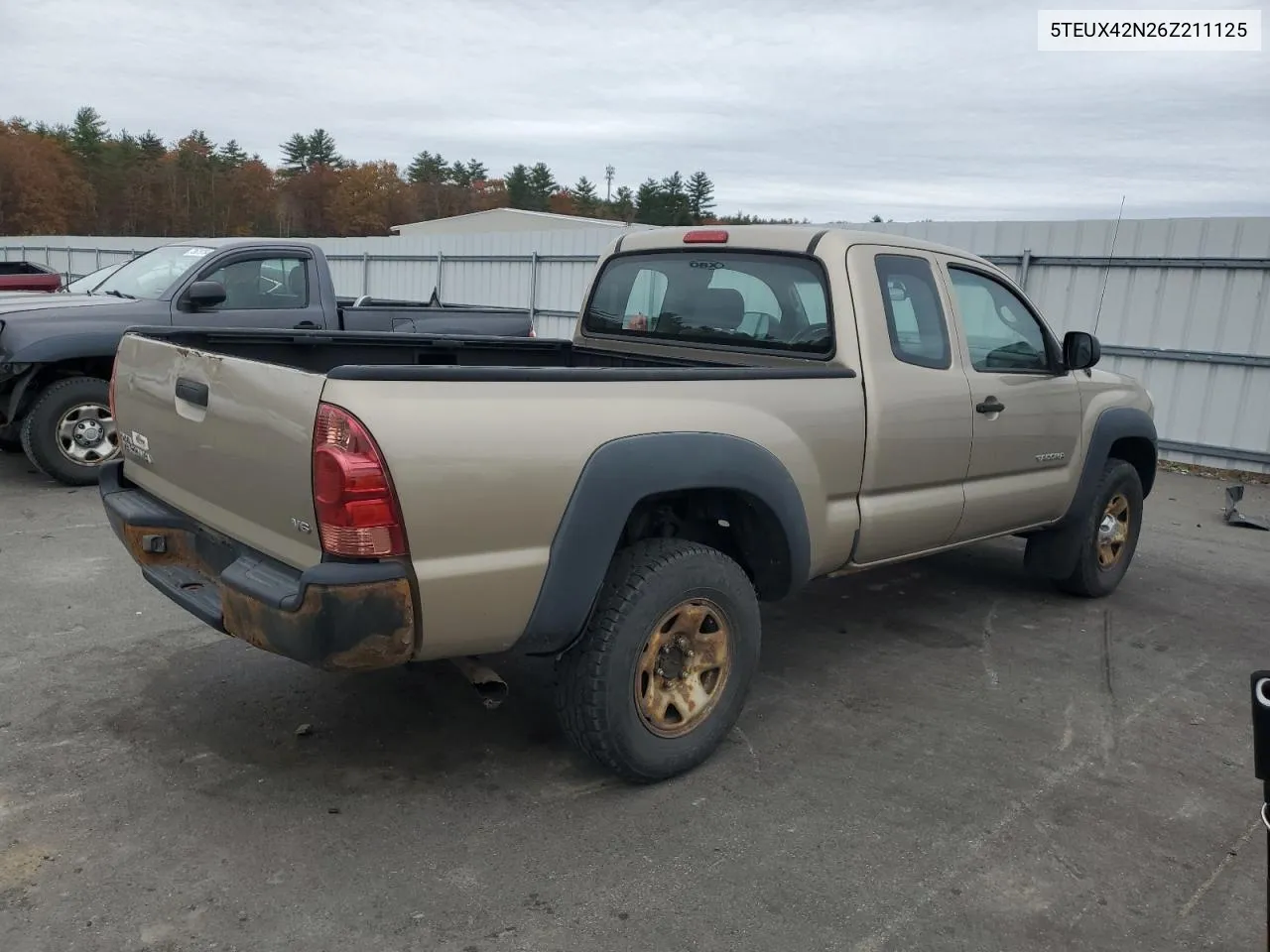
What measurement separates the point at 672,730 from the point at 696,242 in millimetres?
2233

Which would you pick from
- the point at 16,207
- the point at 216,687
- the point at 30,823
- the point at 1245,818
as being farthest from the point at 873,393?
the point at 16,207

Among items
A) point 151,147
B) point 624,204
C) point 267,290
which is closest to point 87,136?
point 151,147

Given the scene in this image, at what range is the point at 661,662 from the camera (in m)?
3.36

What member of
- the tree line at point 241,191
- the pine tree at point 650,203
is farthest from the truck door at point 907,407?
the pine tree at point 650,203

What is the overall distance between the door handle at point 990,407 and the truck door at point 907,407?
0.27 ft

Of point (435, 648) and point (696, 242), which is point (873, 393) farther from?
point (435, 648)

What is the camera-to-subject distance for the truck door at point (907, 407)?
12.9 feet

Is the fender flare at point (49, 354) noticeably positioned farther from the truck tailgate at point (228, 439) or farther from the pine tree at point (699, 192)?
the pine tree at point (699, 192)

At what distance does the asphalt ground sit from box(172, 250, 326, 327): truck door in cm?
341

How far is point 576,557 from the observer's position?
2965mm

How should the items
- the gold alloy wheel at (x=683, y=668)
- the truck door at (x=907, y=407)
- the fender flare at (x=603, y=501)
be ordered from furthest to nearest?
the truck door at (x=907, y=407) < the gold alloy wheel at (x=683, y=668) < the fender flare at (x=603, y=501)

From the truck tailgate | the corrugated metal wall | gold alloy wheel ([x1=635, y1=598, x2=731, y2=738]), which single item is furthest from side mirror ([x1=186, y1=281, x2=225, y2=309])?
the corrugated metal wall

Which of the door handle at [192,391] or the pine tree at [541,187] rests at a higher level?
the pine tree at [541,187]

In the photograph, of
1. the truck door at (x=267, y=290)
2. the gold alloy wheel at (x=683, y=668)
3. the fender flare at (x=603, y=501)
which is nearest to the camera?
the fender flare at (x=603, y=501)
